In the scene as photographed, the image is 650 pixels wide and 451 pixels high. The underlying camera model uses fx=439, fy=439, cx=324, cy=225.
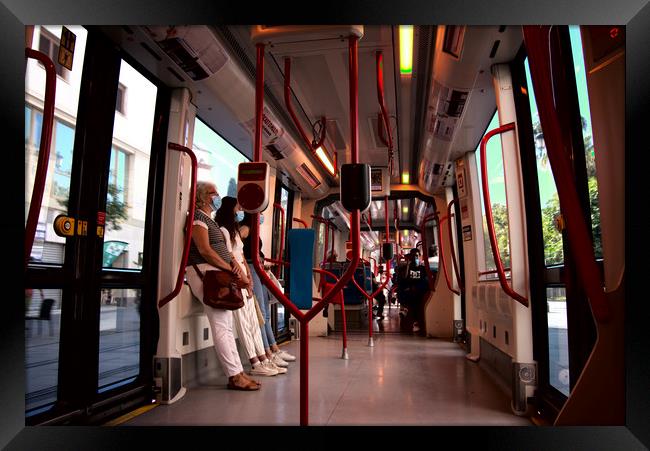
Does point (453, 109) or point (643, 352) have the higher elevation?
point (453, 109)

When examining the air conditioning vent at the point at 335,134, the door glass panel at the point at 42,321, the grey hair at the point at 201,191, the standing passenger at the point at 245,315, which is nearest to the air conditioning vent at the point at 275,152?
the air conditioning vent at the point at 335,134

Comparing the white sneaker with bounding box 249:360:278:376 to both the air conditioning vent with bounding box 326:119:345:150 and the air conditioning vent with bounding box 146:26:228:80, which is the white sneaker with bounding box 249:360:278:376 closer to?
the air conditioning vent with bounding box 146:26:228:80

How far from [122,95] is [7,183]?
55.1 inches

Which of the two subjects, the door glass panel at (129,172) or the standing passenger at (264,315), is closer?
the door glass panel at (129,172)

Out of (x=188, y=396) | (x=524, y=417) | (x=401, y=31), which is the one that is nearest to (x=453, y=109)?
(x=401, y=31)

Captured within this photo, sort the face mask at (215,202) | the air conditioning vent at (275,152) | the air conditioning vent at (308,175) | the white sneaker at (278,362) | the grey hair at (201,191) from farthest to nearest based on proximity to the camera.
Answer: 1. the air conditioning vent at (308,175)
2. the air conditioning vent at (275,152)
3. the white sneaker at (278,362)
4. the face mask at (215,202)
5. the grey hair at (201,191)

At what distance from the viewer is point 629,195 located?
151 cm

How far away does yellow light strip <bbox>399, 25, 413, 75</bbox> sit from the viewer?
293 centimetres

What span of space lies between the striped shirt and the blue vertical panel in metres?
0.76

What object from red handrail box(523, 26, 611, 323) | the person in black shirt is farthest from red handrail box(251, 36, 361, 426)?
the person in black shirt

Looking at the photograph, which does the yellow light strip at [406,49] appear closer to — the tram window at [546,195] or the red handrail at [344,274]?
the tram window at [546,195]

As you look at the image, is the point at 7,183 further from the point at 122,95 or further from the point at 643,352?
the point at 643,352

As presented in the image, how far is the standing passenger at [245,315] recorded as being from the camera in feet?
12.1

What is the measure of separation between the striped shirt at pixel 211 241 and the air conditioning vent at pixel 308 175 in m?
2.02
